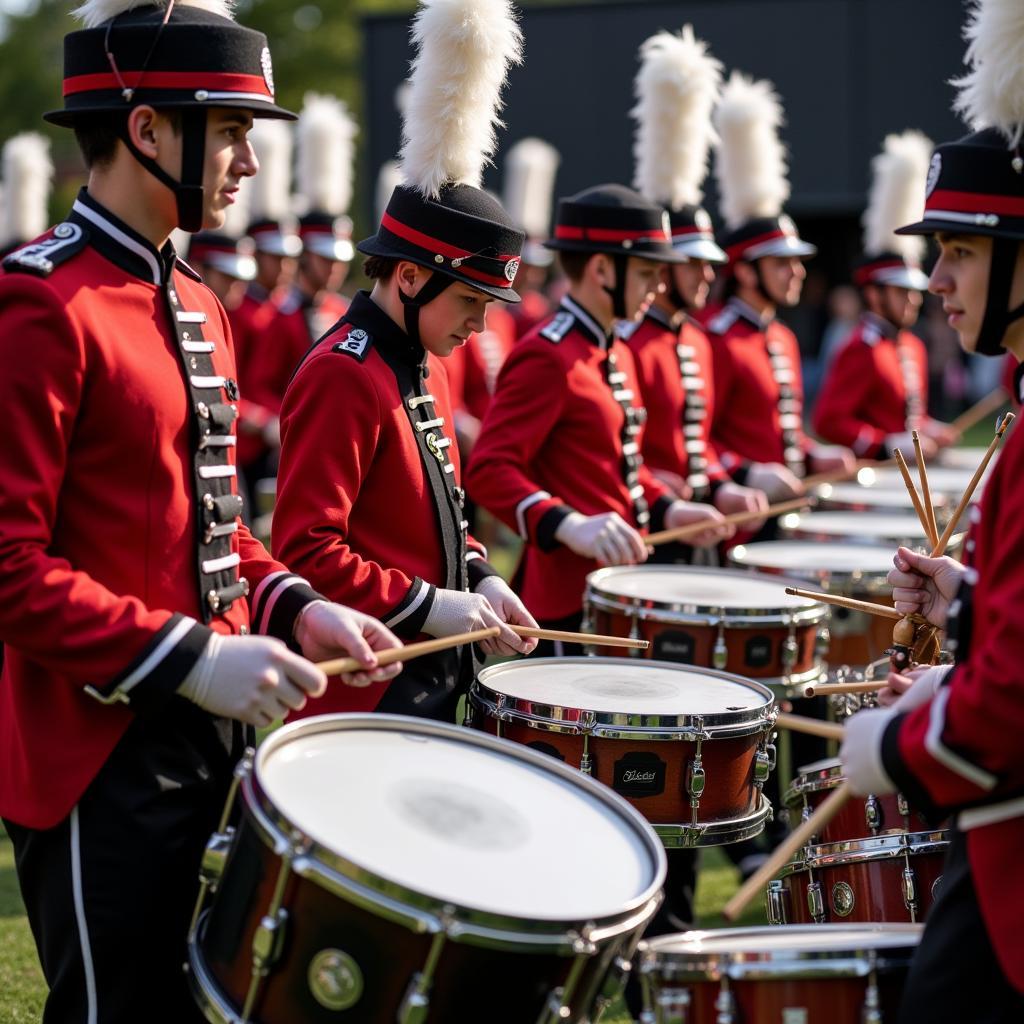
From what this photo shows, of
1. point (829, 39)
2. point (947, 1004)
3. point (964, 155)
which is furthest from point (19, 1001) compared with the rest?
point (829, 39)

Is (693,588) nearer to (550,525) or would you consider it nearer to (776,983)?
(550,525)

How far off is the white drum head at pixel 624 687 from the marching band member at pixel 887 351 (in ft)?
15.5

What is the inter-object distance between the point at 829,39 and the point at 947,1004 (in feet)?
62.6

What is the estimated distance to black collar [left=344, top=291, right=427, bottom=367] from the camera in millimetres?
3506

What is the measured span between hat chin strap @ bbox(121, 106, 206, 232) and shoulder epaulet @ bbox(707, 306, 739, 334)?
4.76 metres

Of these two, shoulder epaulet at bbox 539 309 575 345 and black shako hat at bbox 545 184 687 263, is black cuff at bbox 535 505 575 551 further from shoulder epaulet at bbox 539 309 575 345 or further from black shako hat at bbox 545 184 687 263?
black shako hat at bbox 545 184 687 263

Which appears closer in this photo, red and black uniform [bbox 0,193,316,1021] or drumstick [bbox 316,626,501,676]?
red and black uniform [bbox 0,193,316,1021]

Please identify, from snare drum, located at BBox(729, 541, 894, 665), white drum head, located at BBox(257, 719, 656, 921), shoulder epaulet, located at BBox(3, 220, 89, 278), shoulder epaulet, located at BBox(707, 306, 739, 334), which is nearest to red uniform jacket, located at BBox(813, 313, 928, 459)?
shoulder epaulet, located at BBox(707, 306, 739, 334)

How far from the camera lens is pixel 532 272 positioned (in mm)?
12391

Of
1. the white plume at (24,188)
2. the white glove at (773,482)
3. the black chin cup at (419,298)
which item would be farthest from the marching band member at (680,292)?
the white plume at (24,188)

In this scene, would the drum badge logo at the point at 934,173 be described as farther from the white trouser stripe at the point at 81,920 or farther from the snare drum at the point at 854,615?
the snare drum at the point at 854,615

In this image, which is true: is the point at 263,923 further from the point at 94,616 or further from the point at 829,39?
the point at 829,39

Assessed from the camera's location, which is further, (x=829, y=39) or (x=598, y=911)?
(x=829, y=39)

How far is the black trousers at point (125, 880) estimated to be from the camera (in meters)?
2.59
